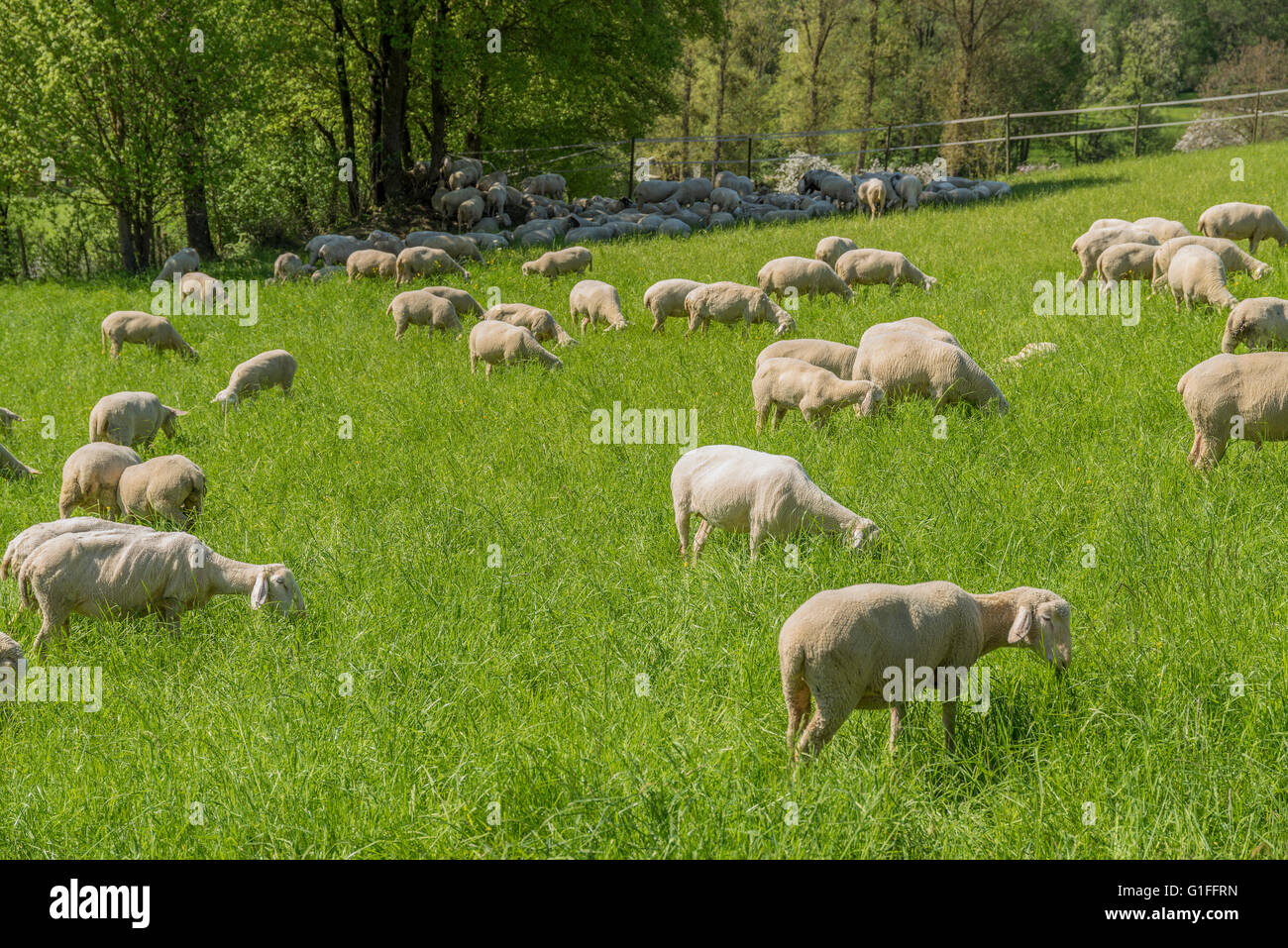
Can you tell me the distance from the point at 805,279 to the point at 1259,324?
7025mm

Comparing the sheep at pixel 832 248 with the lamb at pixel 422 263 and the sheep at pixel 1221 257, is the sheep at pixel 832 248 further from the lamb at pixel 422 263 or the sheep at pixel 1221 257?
the lamb at pixel 422 263

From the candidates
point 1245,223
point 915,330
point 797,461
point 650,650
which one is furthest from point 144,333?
point 1245,223

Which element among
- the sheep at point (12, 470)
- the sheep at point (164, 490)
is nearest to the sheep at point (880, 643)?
the sheep at point (164, 490)

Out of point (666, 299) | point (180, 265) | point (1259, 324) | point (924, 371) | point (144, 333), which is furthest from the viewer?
point (180, 265)

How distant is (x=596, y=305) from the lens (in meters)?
15.3

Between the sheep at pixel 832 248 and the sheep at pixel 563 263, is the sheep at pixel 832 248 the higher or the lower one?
the lower one

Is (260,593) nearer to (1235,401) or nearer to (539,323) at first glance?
(1235,401)

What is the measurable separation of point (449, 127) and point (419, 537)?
117 feet

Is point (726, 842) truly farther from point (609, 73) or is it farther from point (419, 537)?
point (609, 73)

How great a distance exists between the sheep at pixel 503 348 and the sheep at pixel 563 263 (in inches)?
239

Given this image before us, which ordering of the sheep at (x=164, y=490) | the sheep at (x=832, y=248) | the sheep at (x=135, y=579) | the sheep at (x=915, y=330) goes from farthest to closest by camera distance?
the sheep at (x=832, y=248) → the sheep at (x=915, y=330) → the sheep at (x=164, y=490) → the sheep at (x=135, y=579)

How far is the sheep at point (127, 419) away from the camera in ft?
31.5

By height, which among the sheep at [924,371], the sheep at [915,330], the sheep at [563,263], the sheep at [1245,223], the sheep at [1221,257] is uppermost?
the sheep at [563,263]

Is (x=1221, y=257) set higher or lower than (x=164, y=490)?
higher
